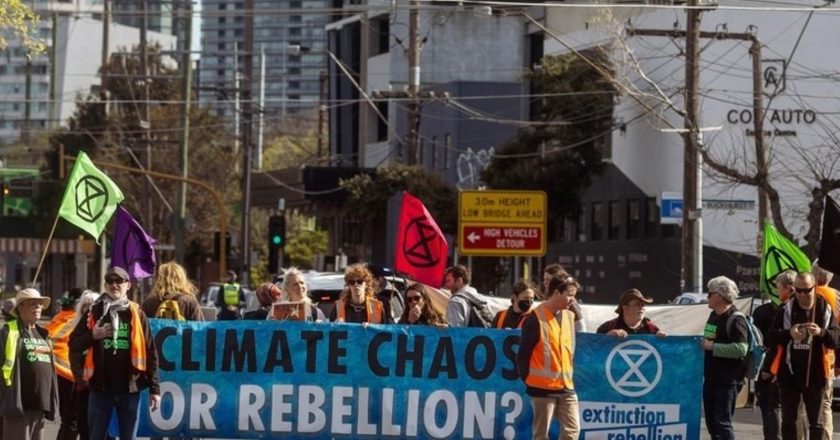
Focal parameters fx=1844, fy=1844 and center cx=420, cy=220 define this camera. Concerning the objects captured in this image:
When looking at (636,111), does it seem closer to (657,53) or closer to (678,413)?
(657,53)

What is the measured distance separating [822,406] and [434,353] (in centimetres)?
337

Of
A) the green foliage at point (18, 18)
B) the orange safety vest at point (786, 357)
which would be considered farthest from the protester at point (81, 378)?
the green foliage at point (18, 18)

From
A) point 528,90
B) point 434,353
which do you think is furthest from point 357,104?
point 434,353

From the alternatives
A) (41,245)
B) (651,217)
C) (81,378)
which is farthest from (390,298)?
(41,245)

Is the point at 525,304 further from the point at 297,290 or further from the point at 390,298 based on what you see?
the point at 390,298

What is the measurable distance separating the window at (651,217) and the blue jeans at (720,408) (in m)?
30.8

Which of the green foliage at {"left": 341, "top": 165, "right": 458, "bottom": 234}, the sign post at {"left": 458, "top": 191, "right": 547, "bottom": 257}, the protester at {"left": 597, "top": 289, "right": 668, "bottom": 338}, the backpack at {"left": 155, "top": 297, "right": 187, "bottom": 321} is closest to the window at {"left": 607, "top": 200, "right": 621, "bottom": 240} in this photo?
the green foliage at {"left": 341, "top": 165, "right": 458, "bottom": 234}

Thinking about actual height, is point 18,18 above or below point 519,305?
above

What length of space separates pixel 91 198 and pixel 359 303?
3.26 metres

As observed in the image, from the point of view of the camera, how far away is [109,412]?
→ 1394 centimetres

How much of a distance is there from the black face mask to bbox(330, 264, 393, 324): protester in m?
1.27

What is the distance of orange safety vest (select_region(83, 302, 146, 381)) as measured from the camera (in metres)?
13.8

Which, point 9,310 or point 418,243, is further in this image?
point 418,243

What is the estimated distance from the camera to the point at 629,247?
4825 centimetres
